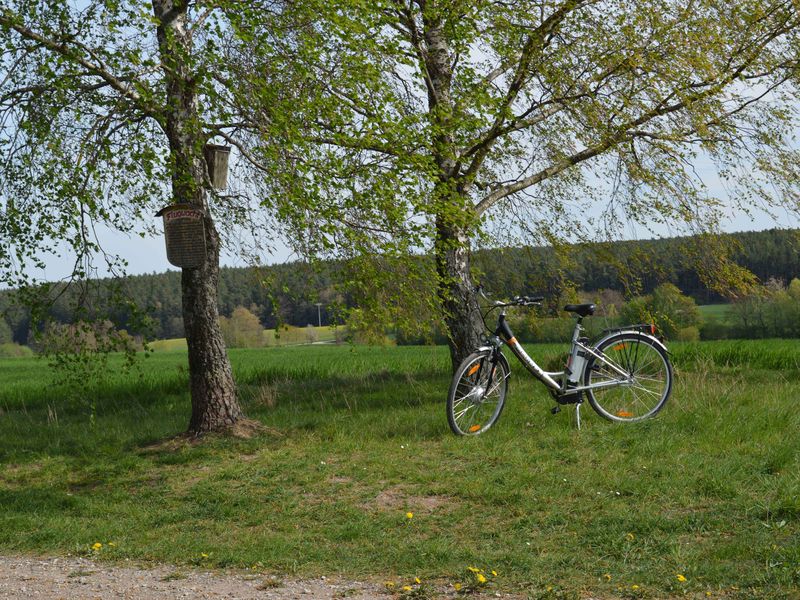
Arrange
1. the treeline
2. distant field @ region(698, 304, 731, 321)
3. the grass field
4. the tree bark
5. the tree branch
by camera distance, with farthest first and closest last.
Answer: distant field @ region(698, 304, 731, 321) < the tree bark < the treeline < the tree branch < the grass field

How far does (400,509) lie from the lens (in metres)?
7.25

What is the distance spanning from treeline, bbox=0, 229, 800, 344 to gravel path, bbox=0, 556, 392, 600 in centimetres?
387

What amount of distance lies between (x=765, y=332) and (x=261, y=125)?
22229 mm

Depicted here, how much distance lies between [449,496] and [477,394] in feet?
6.49

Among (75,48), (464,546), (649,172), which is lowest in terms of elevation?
(464,546)

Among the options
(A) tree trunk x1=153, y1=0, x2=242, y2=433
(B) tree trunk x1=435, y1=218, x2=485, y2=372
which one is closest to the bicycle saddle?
(B) tree trunk x1=435, y1=218, x2=485, y2=372

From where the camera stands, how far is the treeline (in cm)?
995

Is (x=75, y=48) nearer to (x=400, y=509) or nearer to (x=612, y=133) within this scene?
(x=400, y=509)

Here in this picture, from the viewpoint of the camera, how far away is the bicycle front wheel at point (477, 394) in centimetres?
920

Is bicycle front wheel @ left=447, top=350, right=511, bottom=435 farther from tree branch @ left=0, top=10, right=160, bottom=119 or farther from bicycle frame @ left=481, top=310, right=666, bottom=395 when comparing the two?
tree branch @ left=0, top=10, right=160, bottom=119

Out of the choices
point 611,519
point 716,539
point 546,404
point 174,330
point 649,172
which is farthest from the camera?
point 174,330

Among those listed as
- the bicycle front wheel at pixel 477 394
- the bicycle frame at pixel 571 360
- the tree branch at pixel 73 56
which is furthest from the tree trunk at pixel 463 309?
the tree branch at pixel 73 56

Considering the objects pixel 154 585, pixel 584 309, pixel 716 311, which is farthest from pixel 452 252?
pixel 716 311

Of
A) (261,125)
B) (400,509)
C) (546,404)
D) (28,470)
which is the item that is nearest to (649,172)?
(546,404)
